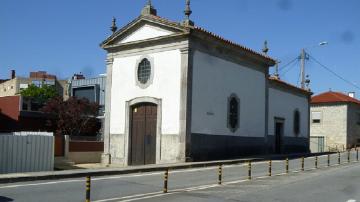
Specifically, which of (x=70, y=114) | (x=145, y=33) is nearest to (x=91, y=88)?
(x=70, y=114)

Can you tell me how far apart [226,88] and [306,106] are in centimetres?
1669

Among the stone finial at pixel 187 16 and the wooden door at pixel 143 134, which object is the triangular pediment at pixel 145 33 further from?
the wooden door at pixel 143 134

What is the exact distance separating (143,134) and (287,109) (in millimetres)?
15010

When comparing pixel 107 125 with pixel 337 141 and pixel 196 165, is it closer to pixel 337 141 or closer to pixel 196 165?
pixel 196 165

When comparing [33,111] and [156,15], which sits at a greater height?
[156,15]

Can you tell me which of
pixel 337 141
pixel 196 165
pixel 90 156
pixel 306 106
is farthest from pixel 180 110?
pixel 337 141

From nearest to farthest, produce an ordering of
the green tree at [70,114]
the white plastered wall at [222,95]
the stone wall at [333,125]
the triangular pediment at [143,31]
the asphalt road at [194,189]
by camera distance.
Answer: the asphalt road at [194,189]
the white plastered wall at [222,95]
the triangular pediment at [143,31]
the green tree at [70,114]
the stone wall at [333,125]

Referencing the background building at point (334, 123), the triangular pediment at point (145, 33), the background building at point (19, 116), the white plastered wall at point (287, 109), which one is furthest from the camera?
the background building at point (334, 123)

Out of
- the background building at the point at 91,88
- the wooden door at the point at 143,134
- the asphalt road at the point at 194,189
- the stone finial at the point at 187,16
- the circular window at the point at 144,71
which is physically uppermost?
the stone finial at the point at 187,16

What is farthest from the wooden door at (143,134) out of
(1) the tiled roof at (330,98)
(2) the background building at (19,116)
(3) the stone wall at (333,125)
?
(1) the tiled roof at (330,98)

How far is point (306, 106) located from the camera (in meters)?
42.6

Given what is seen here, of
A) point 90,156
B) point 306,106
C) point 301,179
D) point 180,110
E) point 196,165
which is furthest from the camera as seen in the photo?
point 306,106

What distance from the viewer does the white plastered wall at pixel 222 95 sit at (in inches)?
1017

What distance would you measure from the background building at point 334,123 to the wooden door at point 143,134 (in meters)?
28.7
